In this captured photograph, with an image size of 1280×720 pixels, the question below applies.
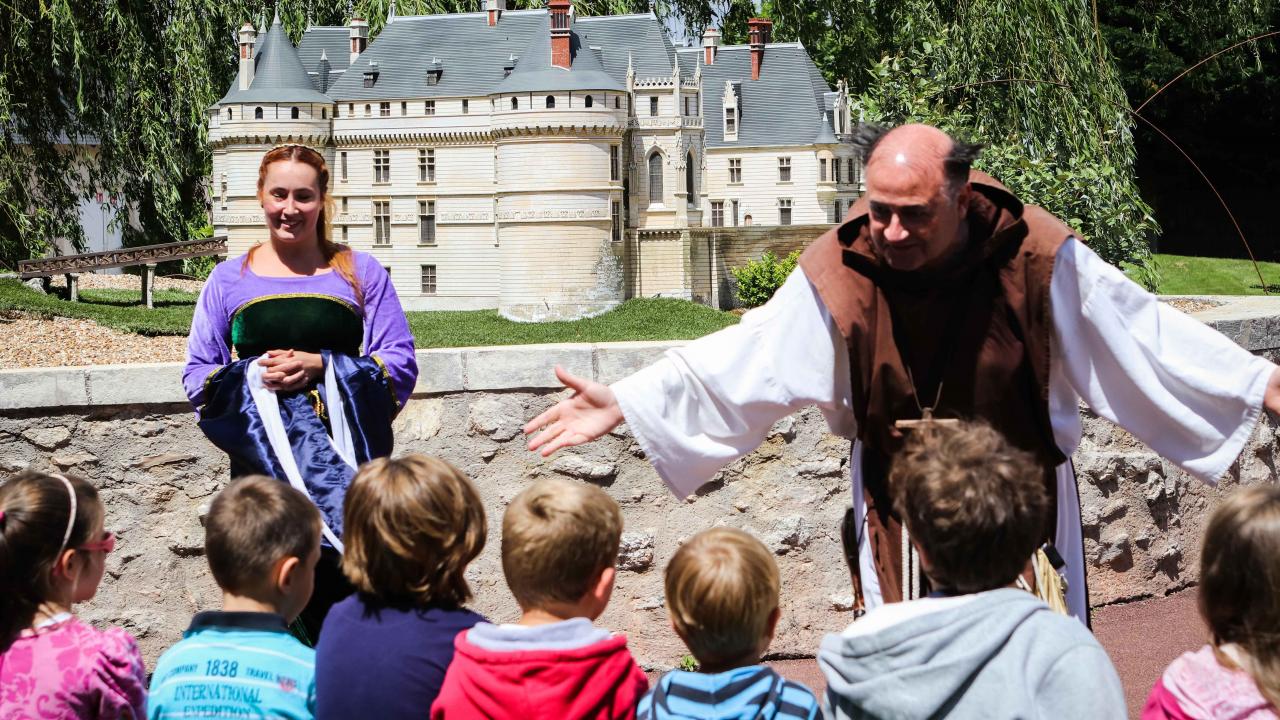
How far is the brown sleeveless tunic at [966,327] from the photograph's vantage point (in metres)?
3.09

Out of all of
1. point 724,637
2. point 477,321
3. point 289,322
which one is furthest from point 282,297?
point 477,321

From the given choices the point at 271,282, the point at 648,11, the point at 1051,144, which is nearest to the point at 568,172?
the point at 648,11

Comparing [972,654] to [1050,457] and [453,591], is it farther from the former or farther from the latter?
[453,591]

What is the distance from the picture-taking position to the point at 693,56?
4441 cm

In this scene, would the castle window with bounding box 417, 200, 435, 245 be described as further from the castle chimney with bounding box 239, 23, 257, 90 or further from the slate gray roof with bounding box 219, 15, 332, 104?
the castle chimney with bounding box 239, 23, 257, 90

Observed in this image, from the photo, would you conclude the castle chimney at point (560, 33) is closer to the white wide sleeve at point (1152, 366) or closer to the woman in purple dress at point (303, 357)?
the woman in purple dress at point (303, 357)

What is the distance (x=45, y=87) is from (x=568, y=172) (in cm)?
1789

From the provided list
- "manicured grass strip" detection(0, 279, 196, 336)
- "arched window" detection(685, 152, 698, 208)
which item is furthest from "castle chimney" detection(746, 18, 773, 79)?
"manicured grass strip" detection(0, 279, 196, 336)

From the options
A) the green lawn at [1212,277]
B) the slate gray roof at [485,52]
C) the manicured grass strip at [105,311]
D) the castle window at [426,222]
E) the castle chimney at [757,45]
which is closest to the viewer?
the manicured grass strip at [105,311]

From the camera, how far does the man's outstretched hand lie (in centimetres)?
330

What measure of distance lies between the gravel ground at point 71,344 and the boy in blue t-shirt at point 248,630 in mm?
11079

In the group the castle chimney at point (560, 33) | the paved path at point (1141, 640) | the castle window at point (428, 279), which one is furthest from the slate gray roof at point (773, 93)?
the paved path at point (1141, 640)

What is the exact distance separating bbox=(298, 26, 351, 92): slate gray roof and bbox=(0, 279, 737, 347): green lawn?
7.70m

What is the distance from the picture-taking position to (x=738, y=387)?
333 cm
